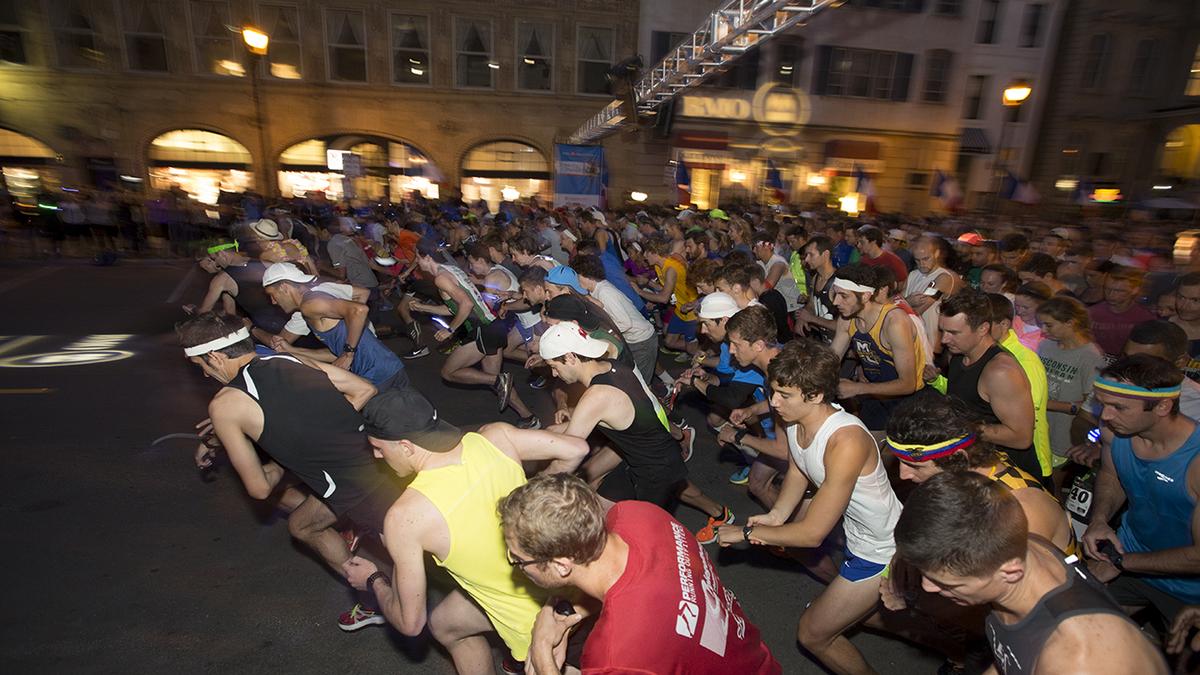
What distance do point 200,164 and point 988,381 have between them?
24.7m

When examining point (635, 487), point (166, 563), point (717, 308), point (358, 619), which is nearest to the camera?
point (358, 619)

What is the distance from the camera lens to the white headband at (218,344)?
10.8 ft

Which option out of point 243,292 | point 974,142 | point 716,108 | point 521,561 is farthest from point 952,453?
point 974,142

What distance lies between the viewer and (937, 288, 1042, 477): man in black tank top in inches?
133

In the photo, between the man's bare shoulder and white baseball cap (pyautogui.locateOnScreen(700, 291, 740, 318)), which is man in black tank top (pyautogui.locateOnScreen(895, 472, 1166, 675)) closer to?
the man's bare shoulder

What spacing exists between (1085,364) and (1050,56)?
1132 inches

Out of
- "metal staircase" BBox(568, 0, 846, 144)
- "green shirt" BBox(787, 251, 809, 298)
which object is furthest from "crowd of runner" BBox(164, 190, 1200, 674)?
"metal staircase" BBox(568, 0, 846, 144)

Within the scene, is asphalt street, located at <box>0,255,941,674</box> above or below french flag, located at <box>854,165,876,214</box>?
below

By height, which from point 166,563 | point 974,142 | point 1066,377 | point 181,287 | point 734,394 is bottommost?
point 166,563

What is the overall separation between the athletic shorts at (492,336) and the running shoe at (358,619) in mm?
3358

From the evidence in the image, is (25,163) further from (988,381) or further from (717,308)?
(988,381)

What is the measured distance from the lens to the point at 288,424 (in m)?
3.12

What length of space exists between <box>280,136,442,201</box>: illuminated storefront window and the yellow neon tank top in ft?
69.6

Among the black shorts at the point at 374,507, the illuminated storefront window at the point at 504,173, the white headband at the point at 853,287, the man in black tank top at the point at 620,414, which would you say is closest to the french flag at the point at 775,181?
the illuminated storefront window at the point at 504,173
